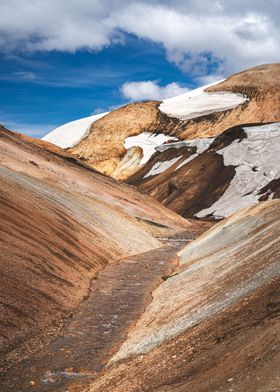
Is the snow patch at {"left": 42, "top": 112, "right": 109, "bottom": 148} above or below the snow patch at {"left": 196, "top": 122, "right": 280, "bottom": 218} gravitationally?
above

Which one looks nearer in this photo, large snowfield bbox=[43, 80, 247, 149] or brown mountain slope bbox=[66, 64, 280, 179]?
brown mountain slope bbox=[66, 64, 280, 179]

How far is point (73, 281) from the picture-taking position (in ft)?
84.7

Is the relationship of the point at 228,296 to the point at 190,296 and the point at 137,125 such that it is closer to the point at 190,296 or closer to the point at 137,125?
the point at 190,296

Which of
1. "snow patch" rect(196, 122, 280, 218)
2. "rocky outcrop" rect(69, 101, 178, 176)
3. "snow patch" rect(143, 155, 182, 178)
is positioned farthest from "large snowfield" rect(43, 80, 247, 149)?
"snow patch" rect(196, 122, 280, 218)

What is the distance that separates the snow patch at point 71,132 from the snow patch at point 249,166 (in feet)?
238

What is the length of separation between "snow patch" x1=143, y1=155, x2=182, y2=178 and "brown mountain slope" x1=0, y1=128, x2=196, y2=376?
1617 inches

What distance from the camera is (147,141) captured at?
139 metres

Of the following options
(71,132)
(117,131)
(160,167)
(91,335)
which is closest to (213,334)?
(91,335)

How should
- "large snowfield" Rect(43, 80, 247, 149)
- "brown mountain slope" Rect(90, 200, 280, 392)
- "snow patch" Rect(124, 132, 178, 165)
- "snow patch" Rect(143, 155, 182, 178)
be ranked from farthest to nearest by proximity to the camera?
"large snowfield" Rect(43, 80, 247, 149) → "snow patch" Rect(124, 132, 178, 165) → "snow patch" Rect(143, 155, 182, 178) → "brown mountain slope" Rect(90, 200, 280, 392)

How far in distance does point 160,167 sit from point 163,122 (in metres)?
35.8

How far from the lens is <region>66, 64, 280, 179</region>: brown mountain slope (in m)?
134

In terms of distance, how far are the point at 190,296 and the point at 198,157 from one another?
3122 inches

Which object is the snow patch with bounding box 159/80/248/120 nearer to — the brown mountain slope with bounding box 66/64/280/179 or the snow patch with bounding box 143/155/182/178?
the brown mountain slope with bounding box 66/64/280/179

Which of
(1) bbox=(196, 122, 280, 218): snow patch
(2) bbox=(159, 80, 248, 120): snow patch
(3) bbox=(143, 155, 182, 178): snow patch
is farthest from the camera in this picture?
(2) bbox=(159, 80, 248, 120): snow patch
